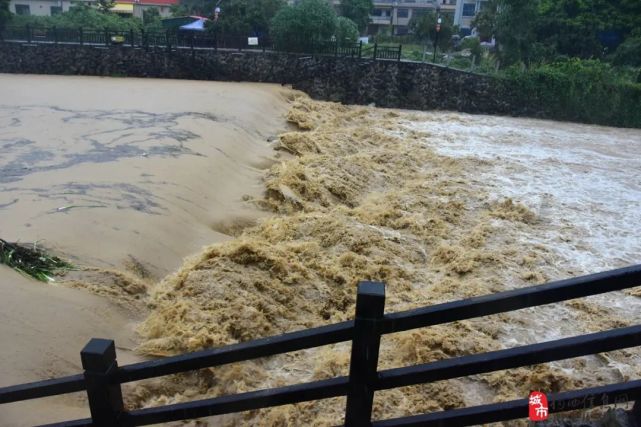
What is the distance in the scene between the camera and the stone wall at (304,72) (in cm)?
1823

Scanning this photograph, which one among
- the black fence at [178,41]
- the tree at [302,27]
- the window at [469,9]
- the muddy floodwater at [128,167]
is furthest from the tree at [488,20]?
the window at [469,9]

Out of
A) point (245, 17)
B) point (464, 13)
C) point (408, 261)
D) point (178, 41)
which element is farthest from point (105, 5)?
point (408, 261)

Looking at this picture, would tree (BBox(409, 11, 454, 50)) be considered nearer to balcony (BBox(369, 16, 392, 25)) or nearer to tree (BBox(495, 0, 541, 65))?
tree (BBox(495, 0, 541, 65))

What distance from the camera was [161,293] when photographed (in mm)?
5469

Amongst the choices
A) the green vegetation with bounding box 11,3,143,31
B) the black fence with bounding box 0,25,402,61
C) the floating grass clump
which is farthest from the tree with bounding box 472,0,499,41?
the floating grass clump

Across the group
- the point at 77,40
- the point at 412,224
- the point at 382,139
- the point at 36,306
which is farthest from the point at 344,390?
the point at 77,40

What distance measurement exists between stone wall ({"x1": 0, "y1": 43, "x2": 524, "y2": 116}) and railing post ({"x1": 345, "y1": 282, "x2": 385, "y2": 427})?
17.5 m

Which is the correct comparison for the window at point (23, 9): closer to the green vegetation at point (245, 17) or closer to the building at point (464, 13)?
the green vegetation at point (245, 17)

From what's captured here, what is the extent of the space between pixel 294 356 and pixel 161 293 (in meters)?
1.61

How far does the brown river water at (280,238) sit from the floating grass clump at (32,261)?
0.17 m

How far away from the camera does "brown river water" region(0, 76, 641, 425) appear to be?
4.58m

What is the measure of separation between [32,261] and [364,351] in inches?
180

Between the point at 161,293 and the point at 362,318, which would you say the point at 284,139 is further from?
the point at 362,318

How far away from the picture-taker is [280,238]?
7191 mm
